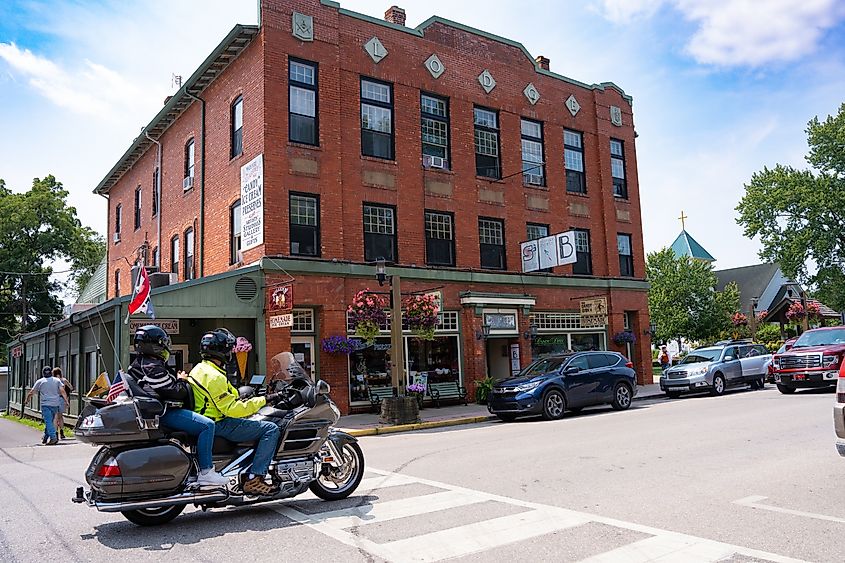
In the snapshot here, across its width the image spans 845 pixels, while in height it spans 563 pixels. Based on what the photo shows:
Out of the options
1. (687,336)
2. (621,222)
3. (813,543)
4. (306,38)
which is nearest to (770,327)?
(687,336)

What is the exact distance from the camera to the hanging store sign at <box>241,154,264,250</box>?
18.3m

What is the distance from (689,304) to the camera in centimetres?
4647

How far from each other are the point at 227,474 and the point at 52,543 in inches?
61.5

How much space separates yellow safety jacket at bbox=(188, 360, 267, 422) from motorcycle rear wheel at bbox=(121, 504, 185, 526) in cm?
91

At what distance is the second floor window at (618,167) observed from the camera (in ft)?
91.1

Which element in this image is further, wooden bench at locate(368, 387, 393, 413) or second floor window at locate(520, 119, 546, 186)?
second floor window at locate(520, 119, 546, 186)

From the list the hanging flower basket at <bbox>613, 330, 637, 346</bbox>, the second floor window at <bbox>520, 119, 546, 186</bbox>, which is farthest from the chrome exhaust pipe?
the hanging flower basket at <bbox>613, 330, 637, 346</bbox>

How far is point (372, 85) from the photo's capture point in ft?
68.9

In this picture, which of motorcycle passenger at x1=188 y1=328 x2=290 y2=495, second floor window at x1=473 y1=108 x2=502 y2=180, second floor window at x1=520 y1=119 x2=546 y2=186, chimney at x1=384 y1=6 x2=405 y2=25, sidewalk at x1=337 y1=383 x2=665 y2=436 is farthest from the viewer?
second floor window at x1=520 y1=119 x2=546 y2=186

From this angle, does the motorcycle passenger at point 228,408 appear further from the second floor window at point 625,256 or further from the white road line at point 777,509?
the second floor window at point 625,256

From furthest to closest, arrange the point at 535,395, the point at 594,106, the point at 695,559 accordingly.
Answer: the point at 594,106 < the point at 535,395 < the point at 695,559

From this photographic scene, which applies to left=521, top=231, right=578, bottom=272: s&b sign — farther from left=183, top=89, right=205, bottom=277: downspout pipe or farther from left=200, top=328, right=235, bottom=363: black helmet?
left=200, top=328, right=235, bottom=363: black helmet

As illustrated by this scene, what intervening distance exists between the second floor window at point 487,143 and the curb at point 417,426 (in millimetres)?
9098

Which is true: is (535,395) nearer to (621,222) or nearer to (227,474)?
(227,474)
